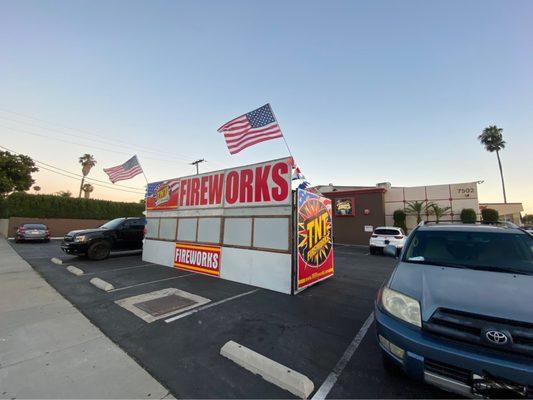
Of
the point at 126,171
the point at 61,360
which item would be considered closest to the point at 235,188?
the point at 61,360

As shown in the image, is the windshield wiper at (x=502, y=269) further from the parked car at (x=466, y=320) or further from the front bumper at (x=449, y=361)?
the front bumper at (x=449, y=361)

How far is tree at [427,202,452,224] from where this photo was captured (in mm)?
20188

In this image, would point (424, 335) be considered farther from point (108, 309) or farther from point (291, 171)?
point (108, 309)

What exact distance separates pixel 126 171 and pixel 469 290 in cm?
1425

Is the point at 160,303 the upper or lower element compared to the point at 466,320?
lower

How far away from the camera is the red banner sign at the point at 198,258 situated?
A: 8328 mm

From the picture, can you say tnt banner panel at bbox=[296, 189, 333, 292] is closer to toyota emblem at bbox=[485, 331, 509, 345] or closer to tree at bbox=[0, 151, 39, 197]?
toyota emblem at bbox=[485, 331, 509, 345]

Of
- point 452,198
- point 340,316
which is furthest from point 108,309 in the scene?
point 452,198

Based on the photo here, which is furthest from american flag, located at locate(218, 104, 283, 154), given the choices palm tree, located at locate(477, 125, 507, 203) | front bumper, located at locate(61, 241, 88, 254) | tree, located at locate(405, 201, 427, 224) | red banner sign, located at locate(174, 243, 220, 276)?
palm tree, located at locate(477, 125, 507, 203)

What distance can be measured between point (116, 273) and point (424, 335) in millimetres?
9288

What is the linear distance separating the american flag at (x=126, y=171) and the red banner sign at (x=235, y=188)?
8.18 ft

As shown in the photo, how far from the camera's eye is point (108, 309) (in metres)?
5.12

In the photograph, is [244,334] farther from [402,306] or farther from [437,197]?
[437,197]

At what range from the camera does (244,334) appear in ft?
13.3
